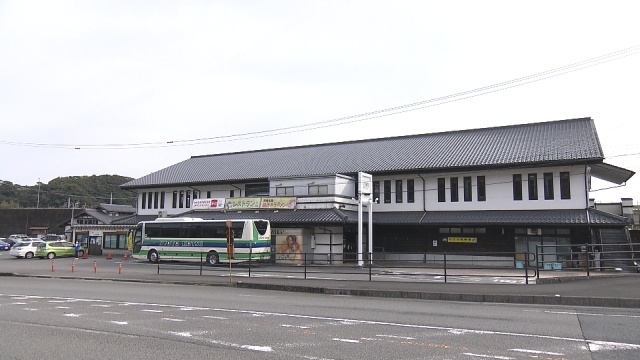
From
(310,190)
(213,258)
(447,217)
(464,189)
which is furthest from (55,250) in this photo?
(464,189)

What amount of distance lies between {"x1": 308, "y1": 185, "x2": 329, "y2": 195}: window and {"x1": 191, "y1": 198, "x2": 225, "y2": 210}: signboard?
25.5 ft

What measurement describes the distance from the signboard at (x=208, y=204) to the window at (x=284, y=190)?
475 cm

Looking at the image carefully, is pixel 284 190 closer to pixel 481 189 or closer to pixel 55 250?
pixel 481 189

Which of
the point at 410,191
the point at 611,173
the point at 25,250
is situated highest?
the point at 611,173

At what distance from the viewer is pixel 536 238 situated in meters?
30.1

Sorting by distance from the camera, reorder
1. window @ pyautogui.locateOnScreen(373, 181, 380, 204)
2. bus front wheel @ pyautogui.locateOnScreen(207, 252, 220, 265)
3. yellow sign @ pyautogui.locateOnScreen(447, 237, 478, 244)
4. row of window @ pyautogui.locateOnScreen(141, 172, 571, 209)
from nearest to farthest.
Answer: row of window @ pyautogui.locateOnScreen(141, 172, 571, 209)
yellow sign @ pyautogui.locateOnScreen(447, 237, 478, 244)
bus front wheel @ pyautogui.locateOnScreen(207, 252, 220, 265)
window @ pyautogui.locateOnScreen(373, 181, 380, 204)

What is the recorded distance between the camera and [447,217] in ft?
104

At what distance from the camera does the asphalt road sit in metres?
7.62

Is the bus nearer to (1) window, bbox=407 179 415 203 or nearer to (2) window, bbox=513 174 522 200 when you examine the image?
(1) window, bbox=407 179 415 203

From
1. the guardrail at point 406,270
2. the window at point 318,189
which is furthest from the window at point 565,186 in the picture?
the window at point 318,189

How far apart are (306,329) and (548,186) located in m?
25.0

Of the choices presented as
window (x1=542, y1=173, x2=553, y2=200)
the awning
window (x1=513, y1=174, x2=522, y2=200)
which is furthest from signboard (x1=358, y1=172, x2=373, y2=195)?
the awning

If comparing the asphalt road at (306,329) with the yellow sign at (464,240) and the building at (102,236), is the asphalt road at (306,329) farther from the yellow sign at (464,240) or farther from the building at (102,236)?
the building at (102,236)

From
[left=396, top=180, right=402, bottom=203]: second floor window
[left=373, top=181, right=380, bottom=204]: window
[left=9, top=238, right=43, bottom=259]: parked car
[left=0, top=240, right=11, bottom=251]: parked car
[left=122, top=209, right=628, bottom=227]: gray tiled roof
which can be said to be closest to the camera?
[left=122, top=209, right=628, bottom=227]: gray tiled roof
